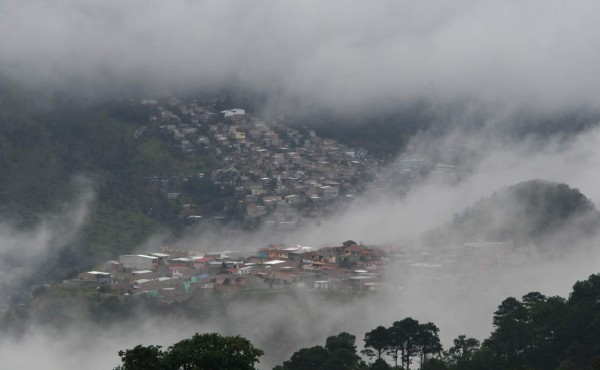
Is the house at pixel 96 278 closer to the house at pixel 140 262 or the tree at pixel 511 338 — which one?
the house at pixel 140 262

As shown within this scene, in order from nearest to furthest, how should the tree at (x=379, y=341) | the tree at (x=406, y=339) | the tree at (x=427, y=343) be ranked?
the tree at (x=427, y=343) → the tree at (x=406, y=339) → the tree at (x=379, y=341)

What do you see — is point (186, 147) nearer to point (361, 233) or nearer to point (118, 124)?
point (118, 124)

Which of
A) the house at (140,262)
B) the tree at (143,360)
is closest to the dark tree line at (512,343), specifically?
the tree at (143,360)

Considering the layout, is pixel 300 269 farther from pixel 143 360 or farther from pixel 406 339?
pixel 143 360

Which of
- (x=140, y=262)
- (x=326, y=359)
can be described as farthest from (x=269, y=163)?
(x=326, y=359)

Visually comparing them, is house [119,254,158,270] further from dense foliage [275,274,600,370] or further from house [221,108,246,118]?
house [221,108,246,118]

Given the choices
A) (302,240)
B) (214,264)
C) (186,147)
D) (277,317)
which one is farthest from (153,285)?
(186,147)
